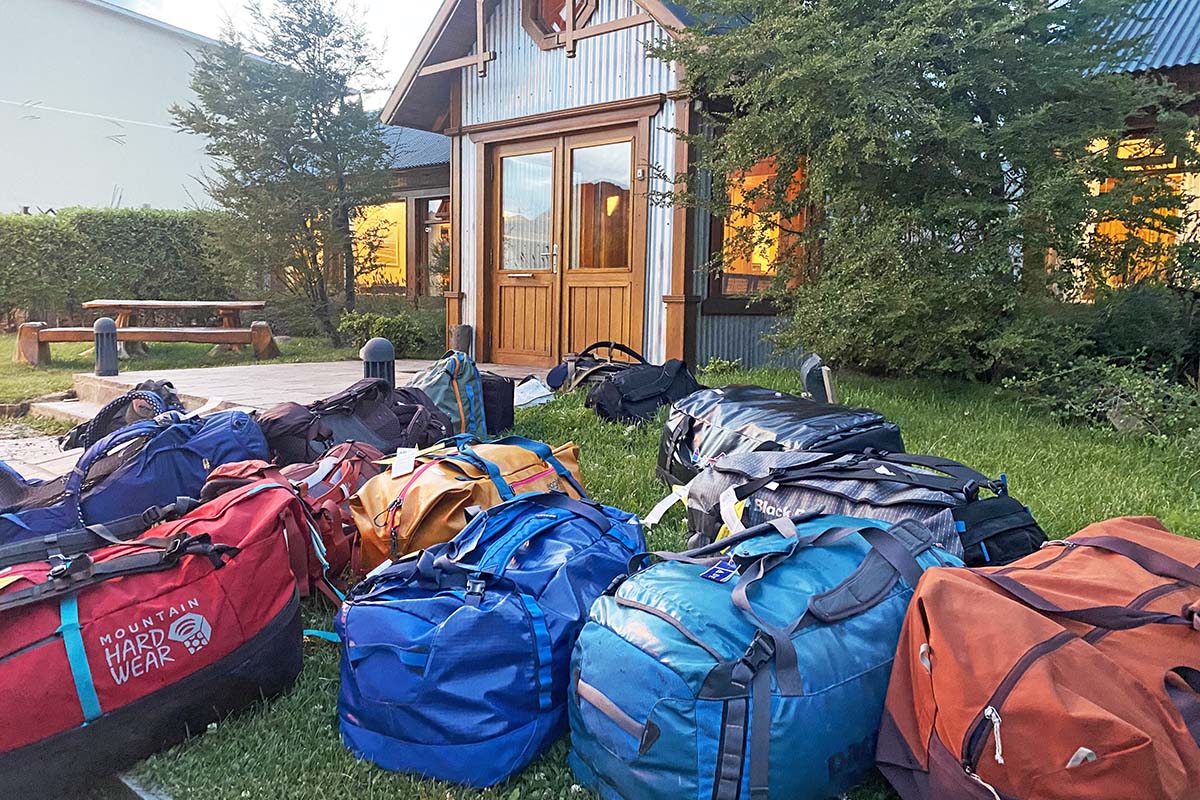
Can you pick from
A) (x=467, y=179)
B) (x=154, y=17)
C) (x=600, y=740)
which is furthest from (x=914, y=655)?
(x=154, y=17)

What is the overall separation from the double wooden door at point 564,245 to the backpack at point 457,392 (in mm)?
3181

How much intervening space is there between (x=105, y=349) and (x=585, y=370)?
4882mm

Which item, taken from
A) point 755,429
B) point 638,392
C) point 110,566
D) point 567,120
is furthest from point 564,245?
point 110,566

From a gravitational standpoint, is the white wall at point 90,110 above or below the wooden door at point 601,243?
above

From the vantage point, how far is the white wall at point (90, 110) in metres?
16.5

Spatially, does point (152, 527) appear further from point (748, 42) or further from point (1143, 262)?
point (1143, 262)

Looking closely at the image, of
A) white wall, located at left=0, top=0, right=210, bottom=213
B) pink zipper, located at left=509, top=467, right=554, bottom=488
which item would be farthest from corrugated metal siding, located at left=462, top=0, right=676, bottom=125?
white wall, located at left=0, top=0, right=210, bottom=213

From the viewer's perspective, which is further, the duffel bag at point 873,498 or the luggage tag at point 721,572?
the duffel bag at point 873,498

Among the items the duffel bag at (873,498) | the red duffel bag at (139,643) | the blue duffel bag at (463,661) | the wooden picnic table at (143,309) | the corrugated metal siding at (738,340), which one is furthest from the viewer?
the wooden picnic table at (143,309)

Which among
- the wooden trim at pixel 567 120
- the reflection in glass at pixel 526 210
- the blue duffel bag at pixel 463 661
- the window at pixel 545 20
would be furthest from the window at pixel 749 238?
the blue duffel bag at pixel 463 661

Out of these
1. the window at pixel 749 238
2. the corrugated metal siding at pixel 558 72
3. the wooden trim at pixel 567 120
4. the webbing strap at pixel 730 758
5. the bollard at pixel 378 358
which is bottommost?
the webbing strap at pixel 730 758

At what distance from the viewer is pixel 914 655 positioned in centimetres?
171

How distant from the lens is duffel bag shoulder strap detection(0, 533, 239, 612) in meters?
1.87

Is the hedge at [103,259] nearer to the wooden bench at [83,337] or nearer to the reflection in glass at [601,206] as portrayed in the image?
the wooden bench at [83,337]
